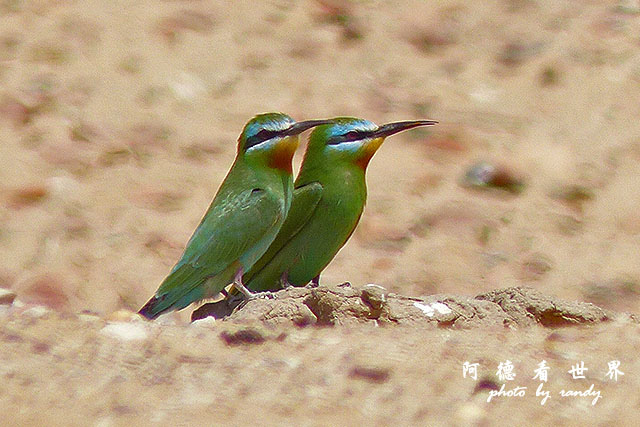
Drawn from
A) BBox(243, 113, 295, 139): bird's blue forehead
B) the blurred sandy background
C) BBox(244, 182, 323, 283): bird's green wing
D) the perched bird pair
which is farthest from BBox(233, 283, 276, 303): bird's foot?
the blurred sandy background

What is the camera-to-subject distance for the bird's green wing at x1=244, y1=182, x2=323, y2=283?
3838 mm

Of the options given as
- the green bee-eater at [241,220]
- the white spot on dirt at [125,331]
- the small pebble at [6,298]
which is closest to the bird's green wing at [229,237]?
the green bee-eater at [241,220]

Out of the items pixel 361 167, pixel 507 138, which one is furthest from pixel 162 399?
pixel 507 138

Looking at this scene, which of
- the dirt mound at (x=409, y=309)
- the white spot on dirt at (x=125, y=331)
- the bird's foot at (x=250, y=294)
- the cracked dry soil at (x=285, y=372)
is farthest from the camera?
the bird's foot at (x=250, y=294)

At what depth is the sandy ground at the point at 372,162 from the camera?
3.25 m

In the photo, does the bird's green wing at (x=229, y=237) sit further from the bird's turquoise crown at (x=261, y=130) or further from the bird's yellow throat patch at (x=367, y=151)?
the bird's yellow throat patch at (x=367, y=151)

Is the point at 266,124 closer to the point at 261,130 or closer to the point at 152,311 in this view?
the point at 261,130

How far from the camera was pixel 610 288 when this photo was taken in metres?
5.05

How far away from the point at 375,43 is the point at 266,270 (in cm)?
324

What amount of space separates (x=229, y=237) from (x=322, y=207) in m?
0.33

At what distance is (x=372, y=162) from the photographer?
19.8 ft

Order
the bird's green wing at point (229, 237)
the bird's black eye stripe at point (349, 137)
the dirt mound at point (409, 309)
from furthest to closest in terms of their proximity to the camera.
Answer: the bird's black eye stripe at point (349, 137), the bird's green wing at point (229, 237), the dirt mound at point (409, 309)

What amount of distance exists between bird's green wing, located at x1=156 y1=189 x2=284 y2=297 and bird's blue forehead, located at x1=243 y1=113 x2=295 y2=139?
195 mm

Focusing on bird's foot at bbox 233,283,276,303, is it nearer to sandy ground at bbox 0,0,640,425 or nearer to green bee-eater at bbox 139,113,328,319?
green bee-eater at bbox 139,113,328,319
